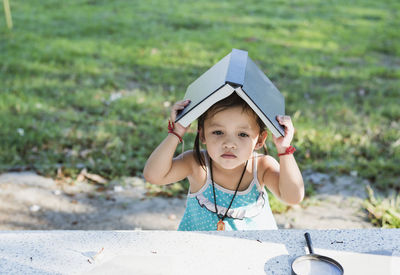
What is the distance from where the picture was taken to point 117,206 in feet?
10.8

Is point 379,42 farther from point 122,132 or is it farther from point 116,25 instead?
point 122,132

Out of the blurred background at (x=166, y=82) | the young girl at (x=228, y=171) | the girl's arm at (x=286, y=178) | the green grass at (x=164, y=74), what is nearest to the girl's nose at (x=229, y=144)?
the young girl at (x=228, y=171)

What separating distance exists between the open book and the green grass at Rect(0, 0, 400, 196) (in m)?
2.13

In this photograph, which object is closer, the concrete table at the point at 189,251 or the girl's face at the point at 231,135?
the concrete table at the point at 189,251

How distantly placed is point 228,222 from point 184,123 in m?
0.73

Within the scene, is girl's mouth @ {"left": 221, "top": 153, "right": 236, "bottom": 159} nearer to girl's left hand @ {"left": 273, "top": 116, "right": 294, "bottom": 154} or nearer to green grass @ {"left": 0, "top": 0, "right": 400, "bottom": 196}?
girl's left hand @ {"left": 273, "top": 116, "right": 294, "bottom": 154}

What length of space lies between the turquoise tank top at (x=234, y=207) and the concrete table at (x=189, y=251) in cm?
65

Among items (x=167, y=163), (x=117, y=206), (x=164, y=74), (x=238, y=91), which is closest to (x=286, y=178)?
(x=167, y=163)

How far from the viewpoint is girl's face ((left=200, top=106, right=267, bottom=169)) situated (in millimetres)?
1855

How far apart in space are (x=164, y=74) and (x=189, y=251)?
4407 mm

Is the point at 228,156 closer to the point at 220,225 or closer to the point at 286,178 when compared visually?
the point at 286,178

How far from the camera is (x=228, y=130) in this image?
1.88m

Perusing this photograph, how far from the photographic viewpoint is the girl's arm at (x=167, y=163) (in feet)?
6.33

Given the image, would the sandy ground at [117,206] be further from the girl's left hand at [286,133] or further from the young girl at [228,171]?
the girl's left hand at [286,133]
